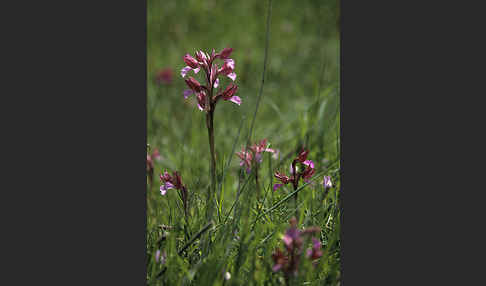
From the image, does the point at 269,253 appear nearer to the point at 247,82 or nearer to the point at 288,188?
the point at 288,188

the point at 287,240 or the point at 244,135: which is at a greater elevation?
the point at 244,135

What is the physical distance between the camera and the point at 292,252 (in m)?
1.18

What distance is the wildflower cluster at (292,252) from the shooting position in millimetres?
1173

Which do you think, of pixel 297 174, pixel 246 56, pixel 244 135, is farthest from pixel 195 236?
pixel 246 56

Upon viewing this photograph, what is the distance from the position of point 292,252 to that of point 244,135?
1147mm

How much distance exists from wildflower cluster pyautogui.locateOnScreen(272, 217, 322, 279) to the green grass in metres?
0.03

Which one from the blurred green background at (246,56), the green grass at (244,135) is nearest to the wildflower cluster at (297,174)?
the green grass at (244,135)

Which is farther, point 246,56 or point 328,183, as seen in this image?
point 246,56

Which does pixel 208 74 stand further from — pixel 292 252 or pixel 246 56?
pixel 246 56

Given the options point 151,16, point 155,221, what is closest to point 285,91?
point 151,16

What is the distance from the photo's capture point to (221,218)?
57.5 inches

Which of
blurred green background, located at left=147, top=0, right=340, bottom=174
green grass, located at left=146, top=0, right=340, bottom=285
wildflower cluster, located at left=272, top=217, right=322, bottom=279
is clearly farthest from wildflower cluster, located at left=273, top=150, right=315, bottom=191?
blurred green background, located at left=147, top=0, right=340, bottom=174

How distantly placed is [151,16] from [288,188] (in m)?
2.43

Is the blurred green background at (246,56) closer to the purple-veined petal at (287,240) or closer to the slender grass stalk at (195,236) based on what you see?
the slender grass stalk at (195,236)
